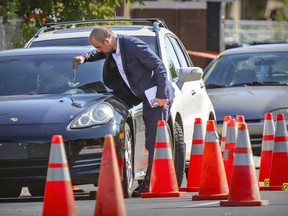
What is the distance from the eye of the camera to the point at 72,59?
494 inches

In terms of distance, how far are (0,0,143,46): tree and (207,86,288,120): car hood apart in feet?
9.65

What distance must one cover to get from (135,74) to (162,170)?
4.23ft

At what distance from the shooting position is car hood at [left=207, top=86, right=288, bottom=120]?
16.9 meters

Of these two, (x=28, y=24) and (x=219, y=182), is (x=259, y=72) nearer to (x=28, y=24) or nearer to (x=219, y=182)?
(x=28, y=24)

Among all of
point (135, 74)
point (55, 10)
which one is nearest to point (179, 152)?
point (135, 74)

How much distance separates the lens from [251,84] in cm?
1800

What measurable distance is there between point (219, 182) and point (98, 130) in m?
1.17

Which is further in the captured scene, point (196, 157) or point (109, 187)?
point (196, 157)

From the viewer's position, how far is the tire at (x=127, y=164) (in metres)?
11.5

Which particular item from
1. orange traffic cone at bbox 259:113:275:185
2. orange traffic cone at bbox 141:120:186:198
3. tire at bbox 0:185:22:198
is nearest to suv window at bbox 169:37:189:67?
orange traffic cone at bbox 259:113:275:185

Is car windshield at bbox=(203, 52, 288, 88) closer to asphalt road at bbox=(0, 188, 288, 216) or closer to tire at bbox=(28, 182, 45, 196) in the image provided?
tire at bbox=(28, 182, 45, 196)

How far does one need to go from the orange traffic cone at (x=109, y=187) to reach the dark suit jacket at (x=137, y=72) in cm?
339

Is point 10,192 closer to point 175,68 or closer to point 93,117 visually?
point 93,117

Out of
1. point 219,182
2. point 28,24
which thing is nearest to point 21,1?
point 28,24
